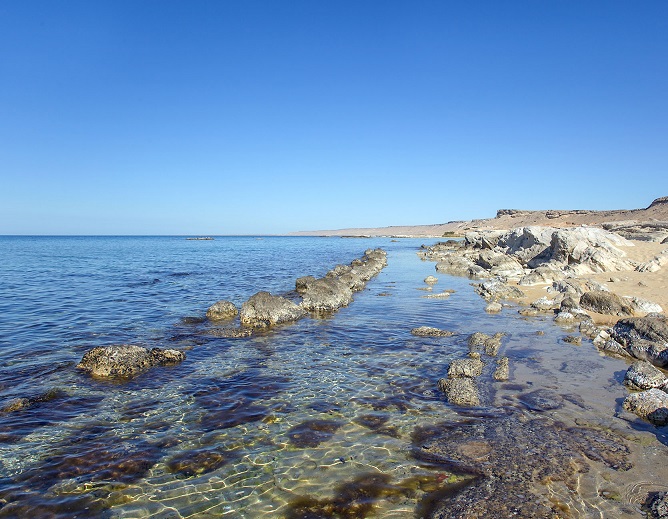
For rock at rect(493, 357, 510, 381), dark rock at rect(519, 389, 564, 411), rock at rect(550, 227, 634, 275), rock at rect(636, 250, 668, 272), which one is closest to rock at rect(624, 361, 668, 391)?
dark rock at rect(519, 389, 564, 411)

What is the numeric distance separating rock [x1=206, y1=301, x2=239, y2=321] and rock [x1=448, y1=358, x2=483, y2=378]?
870 cm

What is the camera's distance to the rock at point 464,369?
8.54 meters

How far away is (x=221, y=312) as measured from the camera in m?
14.6

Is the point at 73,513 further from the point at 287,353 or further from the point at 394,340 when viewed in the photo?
the point at 394,340

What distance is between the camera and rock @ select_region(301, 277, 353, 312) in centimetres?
1591

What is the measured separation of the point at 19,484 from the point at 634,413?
29.9 ft

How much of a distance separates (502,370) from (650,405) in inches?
103

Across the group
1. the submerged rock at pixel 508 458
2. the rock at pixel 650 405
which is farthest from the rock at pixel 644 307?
the submerged rock at pixel 508 458

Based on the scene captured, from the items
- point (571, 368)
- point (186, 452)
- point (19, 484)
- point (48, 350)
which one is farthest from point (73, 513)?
point (571, 368)

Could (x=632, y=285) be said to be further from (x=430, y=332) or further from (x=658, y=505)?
(x=658, y=505)

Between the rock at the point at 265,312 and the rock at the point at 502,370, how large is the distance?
23.6 feet

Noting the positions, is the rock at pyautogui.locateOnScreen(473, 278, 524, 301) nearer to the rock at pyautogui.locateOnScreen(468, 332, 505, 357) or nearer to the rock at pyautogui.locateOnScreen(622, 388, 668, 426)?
the rock at pyautogui.locateOnScreen(468, 332, 505, 357)

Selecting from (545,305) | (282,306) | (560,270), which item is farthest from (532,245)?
(282,306)

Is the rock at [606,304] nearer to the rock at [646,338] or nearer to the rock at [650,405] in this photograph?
the rock at [646,338]
